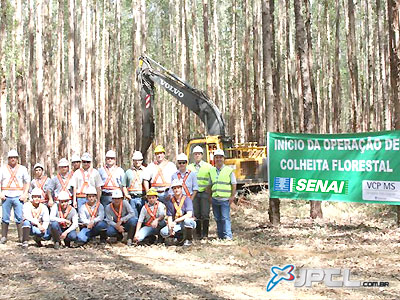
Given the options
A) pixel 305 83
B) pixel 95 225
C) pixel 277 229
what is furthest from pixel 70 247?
pixel 305 83

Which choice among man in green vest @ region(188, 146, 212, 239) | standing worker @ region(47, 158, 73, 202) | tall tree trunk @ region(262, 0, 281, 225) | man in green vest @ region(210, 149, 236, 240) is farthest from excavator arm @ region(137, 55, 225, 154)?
man in green vest @ region(210, 149, 236, 240)

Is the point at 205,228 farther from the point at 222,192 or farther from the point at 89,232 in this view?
the point at 89,232

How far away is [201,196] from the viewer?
30.6 ft

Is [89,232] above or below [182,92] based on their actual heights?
below

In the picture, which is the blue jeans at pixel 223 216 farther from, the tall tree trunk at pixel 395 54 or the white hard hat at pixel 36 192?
the tall tree trunk at pixel 395 54

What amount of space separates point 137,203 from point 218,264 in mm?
2794

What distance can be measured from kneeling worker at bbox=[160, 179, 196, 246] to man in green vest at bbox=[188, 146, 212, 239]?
0.52 metres

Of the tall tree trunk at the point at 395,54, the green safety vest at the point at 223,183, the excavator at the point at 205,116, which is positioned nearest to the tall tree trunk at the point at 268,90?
the green safety vest at the point at 223,183

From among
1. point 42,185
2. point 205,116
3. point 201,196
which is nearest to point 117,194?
point 201,196

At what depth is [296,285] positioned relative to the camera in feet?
19.3

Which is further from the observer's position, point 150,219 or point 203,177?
point 203,177

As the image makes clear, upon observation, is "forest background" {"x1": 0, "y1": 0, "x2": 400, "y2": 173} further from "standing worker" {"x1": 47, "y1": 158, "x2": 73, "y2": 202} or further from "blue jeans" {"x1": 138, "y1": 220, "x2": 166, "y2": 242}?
"standing worker" {"x1": 47, "y1": 158, "x2": 73, "y2": 202}

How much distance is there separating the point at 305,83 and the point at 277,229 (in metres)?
3.34

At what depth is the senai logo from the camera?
19.3 feet
